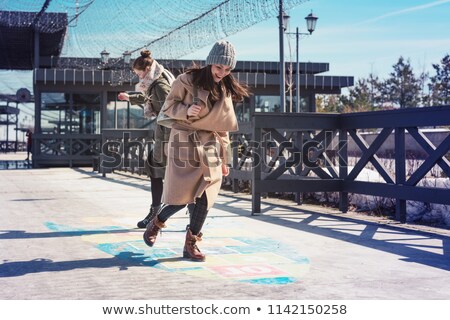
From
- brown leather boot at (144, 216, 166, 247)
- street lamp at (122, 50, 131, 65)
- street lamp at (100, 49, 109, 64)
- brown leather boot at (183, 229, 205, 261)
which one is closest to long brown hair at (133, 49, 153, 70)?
brown leather boot at (144, 216, 166, 247)

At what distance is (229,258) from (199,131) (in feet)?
3.10

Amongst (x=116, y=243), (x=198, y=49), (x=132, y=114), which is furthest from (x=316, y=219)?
(x=132, y=114)

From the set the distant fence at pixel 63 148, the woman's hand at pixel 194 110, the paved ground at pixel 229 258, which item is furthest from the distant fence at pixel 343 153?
the distant fence at pixel 63 148

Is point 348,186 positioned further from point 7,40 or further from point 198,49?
point 7,40

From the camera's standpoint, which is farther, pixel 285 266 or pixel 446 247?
pixel 446 247

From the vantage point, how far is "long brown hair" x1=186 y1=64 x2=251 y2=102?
442cm

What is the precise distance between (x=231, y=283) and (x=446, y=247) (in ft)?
7.25

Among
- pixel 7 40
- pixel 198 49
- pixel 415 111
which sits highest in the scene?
pixel 7 40

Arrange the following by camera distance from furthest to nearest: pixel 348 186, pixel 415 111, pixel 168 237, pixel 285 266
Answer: pixel 348 186 < pixel 415 111 < pixel 168 237 < pixel 285 266

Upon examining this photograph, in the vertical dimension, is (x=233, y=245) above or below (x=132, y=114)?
below

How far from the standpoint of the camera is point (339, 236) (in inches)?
225

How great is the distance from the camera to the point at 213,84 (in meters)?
4.43

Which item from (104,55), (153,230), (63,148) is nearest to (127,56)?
(104,55)

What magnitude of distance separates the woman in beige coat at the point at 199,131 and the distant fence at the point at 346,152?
2509mm
